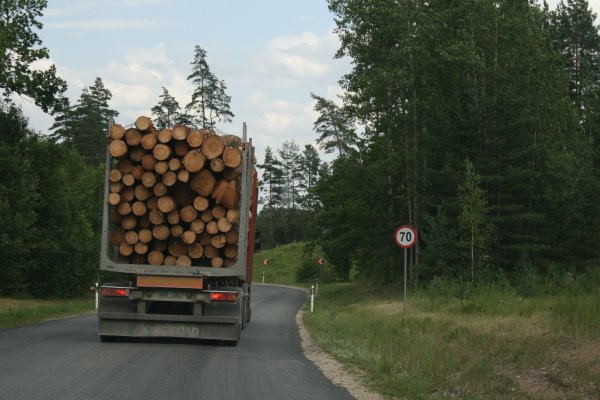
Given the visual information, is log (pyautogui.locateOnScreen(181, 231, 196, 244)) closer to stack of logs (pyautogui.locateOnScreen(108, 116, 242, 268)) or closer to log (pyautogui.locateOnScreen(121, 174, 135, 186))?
Answer: stack of logs (pyautogui.locateOnScreen(108, 116, 242, 268))

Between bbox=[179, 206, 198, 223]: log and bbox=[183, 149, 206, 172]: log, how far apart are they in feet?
2.50

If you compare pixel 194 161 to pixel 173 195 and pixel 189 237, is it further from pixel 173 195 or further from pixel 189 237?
pixel 189 237

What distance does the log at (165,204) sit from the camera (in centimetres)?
1369

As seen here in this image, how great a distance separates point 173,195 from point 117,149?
1.32m

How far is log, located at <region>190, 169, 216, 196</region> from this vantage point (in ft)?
45.2

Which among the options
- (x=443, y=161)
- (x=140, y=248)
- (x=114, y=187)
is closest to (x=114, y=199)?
(x=114, y=187)

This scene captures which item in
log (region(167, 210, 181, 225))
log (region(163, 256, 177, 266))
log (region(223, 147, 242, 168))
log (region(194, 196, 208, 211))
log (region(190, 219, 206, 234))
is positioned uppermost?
log (region(223, 147, 242, 168))

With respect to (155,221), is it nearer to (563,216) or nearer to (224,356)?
(224,356)

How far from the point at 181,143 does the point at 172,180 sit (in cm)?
73

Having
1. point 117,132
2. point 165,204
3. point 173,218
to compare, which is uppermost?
point 117,132

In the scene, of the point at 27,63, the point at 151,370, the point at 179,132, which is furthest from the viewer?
the point at 27,63

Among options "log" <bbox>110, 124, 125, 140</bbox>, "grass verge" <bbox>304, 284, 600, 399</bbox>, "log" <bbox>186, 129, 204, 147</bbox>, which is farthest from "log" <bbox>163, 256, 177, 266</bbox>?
"grass verge" <bbox>304, 284, 600, 399</bbox>

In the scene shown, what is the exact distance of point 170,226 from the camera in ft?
45.8

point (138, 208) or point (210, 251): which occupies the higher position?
point (138, 208)
